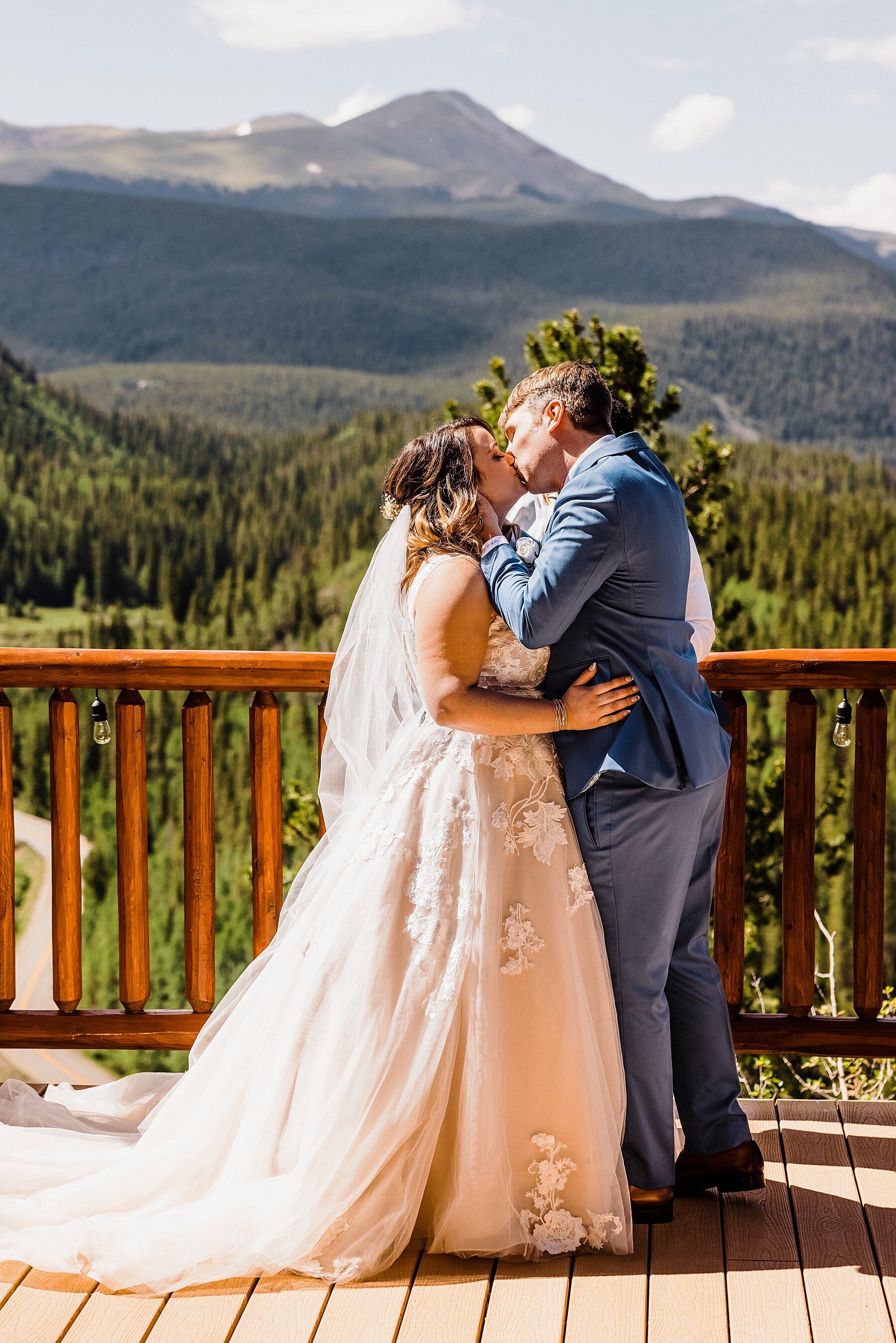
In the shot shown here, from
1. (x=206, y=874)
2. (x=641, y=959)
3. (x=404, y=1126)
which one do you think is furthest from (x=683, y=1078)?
(x=206, y=874)

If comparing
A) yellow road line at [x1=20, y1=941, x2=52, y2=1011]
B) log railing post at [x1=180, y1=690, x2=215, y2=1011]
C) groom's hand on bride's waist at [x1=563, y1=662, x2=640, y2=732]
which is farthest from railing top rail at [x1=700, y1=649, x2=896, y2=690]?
yellow road line at [x1=20, y1=941, x2=52, y2=1011]

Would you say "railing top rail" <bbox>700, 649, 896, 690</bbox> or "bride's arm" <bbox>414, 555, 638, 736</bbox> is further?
"railing top rail" <bbox>700, 649, 896, 690</bbox>

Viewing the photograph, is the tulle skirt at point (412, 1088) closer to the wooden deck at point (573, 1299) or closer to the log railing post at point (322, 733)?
the wooden deck at point (573, 1299)

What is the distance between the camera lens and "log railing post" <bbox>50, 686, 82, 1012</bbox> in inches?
97.3

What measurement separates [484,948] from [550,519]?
2.35ft

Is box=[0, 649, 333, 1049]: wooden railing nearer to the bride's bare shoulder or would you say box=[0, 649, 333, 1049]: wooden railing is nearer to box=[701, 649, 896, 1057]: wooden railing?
the bride's bare shoulder

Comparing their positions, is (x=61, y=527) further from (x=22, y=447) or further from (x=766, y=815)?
(x=766, y=815)

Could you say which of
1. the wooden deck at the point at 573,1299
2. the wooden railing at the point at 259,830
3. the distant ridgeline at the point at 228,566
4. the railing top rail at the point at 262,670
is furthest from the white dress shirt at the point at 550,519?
the distant ridgeline at the point at 228,566

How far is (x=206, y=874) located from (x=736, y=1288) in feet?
4.28

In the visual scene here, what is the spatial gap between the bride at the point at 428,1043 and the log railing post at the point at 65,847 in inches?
21.6

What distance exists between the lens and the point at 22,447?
108ft

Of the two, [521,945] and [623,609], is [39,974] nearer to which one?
[521,945]

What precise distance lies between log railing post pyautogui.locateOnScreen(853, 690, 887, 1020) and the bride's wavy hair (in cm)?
99

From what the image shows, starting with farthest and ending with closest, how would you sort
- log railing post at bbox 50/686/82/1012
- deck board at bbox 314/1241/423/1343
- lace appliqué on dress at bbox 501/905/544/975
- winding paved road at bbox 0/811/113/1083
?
winding paved road at bbox 0/811/113/1083 < log railing post at bbox 50/686/82/1012 < lace appliqué on dress at bbox 501/905/544/975 < deck board at bbox 314/1241/423/1343
